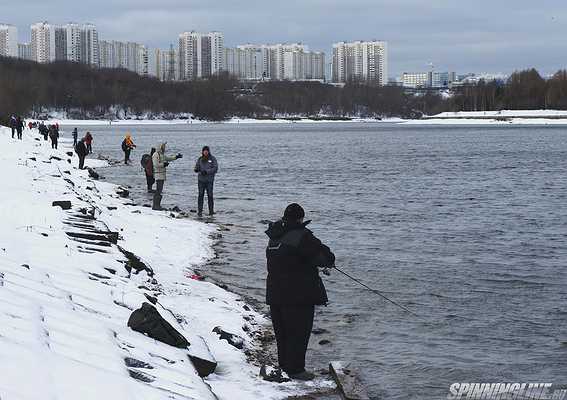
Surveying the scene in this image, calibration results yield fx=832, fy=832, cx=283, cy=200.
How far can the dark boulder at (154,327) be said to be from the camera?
8.23 m

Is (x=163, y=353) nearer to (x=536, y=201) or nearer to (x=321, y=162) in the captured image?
(x=536, y=201)

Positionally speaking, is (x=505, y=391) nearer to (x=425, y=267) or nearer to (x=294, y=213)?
(x=294, y=213)

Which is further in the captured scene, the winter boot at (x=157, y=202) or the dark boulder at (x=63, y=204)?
the winter boot at (x=157, y=202)

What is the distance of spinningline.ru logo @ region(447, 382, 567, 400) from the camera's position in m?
8.27

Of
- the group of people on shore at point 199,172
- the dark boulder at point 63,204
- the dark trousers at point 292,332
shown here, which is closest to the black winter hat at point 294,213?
the dark trousers at point 292,332

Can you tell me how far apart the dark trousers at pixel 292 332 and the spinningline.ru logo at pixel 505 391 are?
61.0 inches

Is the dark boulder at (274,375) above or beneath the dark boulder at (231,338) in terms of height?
beneath

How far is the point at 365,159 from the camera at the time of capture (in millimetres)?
54000

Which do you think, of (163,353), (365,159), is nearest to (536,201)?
(163,353)

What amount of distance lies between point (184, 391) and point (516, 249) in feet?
40.1

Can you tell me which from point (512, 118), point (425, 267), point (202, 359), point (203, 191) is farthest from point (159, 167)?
point (512, 118)

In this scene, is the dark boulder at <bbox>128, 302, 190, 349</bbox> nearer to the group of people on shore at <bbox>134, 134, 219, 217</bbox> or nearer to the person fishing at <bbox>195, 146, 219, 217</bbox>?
the person fishing at <bbox>195, 146, 219, 217</bbox>

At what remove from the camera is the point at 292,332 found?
8.45 m

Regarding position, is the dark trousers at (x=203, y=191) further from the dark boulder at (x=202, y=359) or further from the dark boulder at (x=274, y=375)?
the dark boulder at (x=274, y=375)
